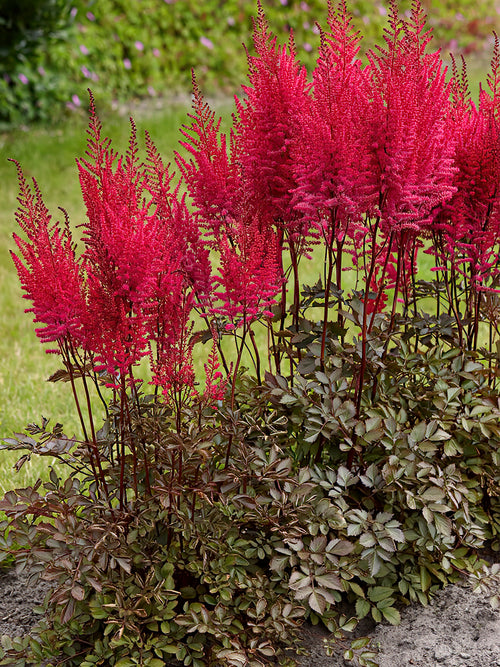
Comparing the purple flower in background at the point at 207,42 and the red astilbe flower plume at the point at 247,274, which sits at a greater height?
the purple flower in background at the point at 207,42

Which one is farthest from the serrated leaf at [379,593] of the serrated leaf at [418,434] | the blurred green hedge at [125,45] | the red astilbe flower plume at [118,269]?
the blurred green hedge at [125,45]

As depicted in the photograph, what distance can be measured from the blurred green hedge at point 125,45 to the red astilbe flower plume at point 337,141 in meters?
5.71

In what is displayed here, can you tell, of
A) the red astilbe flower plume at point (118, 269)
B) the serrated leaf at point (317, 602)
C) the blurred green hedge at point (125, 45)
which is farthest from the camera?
the blurred green hedge at point (125, 45)

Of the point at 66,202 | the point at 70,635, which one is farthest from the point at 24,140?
the point at 70,635

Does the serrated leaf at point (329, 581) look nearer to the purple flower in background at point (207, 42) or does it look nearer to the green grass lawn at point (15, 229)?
the green grass lawn at point (15, 229)

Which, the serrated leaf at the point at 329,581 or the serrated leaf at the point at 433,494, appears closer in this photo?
the serrated leaf at the point at 329,581

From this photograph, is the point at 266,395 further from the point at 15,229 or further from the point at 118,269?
the point at 15,229

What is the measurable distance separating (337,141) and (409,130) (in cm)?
20

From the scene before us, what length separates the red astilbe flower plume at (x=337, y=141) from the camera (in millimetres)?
1996

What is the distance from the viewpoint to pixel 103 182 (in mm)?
2023

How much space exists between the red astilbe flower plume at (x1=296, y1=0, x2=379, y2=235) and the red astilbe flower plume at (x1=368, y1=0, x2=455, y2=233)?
0.05m

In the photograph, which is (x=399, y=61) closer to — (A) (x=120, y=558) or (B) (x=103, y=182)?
(B) (x=103, y=182)

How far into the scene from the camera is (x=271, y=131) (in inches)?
88.7

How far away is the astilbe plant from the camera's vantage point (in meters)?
2.00
